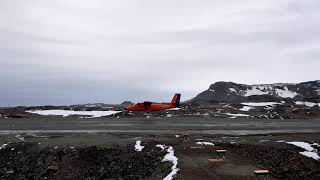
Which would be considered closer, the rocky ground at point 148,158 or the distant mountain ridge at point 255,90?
the rocky ground at point 148,158

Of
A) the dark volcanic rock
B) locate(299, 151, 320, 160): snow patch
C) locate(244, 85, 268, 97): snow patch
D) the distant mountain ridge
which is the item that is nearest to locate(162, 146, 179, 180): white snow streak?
the dark volcanic rock

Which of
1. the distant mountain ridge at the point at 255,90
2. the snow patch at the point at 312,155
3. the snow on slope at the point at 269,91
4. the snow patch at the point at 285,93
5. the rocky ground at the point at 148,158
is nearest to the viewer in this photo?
the rocky ground at the point at 148,158

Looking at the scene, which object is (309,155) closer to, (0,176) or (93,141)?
(93,141)

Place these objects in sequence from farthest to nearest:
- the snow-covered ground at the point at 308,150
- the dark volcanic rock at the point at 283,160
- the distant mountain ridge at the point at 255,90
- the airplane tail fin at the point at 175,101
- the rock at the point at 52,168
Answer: the distant mountain ridge at the point at 255,90, the airplane tail fin at the point at 175,101, the snow-covered ground at the point at 308,150, the rock at the point at 52,168, the dark volcanic rock at the point at 283,160

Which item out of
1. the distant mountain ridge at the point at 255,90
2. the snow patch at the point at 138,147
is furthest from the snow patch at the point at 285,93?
the snow patch at the point at 138,147

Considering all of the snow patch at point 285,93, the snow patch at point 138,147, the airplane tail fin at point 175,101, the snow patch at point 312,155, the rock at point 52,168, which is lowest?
the rock at point 52,168

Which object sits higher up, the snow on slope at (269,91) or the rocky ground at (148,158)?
the snow on slope at (269,91)

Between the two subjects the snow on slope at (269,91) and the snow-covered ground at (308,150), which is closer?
the snow-covered ground at (308,150)

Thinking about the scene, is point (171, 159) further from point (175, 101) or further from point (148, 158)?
point (175, 101)

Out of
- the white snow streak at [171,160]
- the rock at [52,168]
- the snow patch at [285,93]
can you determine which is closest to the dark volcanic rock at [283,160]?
the white snow streak at [171,160]

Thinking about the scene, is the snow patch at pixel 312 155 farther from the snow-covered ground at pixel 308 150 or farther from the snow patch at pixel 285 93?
the snow patch at pixel 285 93

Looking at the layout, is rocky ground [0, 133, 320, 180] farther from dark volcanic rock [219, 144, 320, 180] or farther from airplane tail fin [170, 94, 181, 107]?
airplane tail fin [170, 94, 181, 107]

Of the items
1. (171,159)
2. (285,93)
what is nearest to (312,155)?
(171,159)

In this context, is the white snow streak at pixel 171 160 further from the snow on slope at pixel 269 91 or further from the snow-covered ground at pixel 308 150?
the snow on slope at pixel 269 91
